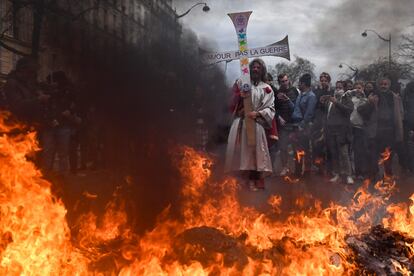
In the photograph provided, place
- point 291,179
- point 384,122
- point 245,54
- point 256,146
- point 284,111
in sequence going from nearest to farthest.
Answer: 1. point 245,54
2. point 256,146
3. point 284,111
4. point 291,179
5. point 384,122

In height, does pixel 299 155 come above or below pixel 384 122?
below

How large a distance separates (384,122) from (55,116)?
233 inches

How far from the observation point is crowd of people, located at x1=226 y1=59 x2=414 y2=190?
884cm

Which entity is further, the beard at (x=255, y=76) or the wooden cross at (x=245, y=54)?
the beard at (x=255, y=76)

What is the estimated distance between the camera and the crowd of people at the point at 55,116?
6.29 metres

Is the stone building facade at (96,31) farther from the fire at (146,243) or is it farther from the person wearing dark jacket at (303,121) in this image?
the person wearing dark jacket at (303,121)

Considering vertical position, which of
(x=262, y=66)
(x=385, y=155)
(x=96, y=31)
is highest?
(x=96, y=31)

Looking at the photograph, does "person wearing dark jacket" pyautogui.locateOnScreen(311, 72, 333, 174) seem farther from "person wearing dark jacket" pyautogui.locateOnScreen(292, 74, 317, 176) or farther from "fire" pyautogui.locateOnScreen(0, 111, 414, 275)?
"fire" pyautogui.locateOnScreen(0, 111, 414, 275)

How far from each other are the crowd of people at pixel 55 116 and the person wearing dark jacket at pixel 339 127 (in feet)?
14.1

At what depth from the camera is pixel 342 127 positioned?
893 cm

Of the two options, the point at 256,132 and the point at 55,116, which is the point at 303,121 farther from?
the point at 55,116

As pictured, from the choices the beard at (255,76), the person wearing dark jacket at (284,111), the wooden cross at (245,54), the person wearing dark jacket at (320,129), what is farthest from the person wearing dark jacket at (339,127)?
the wooden cross at (245,54)

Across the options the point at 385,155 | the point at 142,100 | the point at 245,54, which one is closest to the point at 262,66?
the point at 245,54

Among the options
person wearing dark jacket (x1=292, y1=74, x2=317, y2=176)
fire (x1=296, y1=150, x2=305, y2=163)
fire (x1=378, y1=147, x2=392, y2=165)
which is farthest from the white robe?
fire (x1=378, y1=147, x2=392, y2=165)
